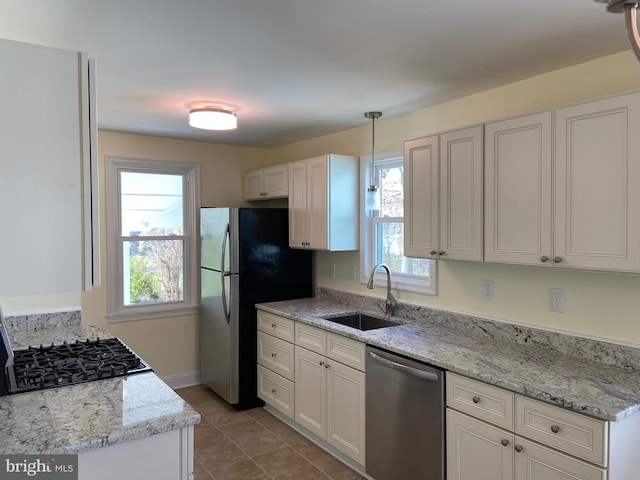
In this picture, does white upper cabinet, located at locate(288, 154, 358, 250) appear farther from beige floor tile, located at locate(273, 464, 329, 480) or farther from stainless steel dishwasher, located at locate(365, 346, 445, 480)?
beige floor tile, located at locate(273, 464, 329, 480)

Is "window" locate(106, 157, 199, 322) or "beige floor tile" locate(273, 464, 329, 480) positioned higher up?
"window" locate(106, 157, 199, 322)

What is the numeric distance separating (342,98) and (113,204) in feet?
7.83

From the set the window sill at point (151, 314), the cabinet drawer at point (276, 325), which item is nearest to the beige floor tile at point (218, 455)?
the cabinet drawer at point (276, 325)

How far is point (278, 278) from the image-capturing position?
402 centimetres

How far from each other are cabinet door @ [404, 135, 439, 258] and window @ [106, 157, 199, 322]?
7.94ft

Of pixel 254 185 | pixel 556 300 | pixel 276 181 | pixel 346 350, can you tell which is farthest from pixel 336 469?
pixel 254 185

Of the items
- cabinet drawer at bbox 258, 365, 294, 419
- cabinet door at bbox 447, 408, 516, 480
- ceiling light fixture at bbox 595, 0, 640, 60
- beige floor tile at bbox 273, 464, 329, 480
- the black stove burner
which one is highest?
ceiling light fixture at bbox 595, 0, 640, 60

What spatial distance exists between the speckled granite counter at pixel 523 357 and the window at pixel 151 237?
172 centimetres

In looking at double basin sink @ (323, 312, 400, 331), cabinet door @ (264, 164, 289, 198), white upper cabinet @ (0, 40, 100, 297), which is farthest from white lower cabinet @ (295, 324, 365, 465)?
white upper cabinet @ (0, 40, 100, 297)

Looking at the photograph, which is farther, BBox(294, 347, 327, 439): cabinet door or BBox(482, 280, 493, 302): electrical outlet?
BBox(294, 347, 327, 439): cabinet door

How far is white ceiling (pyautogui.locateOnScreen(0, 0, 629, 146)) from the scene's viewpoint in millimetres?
1707

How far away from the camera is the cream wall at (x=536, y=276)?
7.04 feet

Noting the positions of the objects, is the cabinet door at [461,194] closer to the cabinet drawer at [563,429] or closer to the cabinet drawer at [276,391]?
the cabinet drawer at [563,429]

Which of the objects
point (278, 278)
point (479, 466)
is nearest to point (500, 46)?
point (479, 466)
